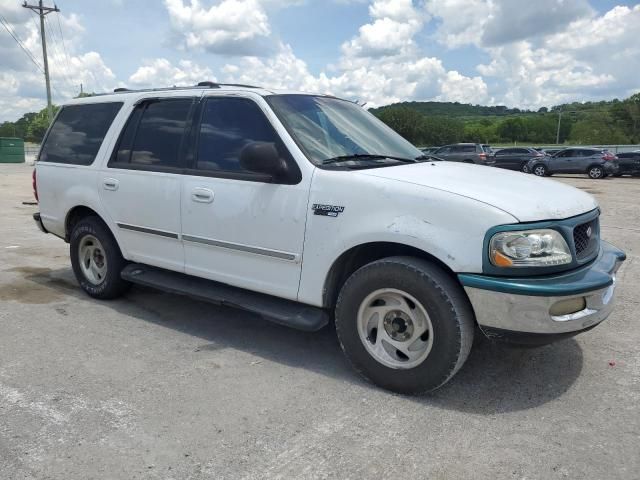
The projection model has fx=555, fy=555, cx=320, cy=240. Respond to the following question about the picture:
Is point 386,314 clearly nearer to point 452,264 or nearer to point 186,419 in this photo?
point 452,264

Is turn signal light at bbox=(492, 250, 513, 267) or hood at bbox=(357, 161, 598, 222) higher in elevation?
hood at bbox=(357, 161, 598, 222)

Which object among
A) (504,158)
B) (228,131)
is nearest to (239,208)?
(228,131)

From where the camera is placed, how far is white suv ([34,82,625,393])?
311 cm

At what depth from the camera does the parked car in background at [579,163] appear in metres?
25.2

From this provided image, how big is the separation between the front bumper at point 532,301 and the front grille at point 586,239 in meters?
0.18

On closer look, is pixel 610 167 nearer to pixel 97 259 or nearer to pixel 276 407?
pixel 97 259

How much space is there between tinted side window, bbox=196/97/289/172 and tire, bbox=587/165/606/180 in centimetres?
2500

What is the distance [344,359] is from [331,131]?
1.69 meters

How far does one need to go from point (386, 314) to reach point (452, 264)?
0.59 meters

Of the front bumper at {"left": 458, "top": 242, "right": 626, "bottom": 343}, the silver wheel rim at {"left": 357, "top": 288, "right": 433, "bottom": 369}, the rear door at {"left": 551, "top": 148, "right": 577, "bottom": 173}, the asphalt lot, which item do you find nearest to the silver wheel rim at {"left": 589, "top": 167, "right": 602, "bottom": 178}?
the rear door at {"left": 551, "top": 148, "right": 577, "bottom": 173}

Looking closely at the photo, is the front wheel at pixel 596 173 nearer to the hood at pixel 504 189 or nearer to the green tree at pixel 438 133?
the hood at pixel 504 189

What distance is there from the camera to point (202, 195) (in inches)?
167

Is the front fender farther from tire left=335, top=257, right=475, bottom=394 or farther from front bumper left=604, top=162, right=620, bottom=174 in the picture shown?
front bumper left=604, top=162, right=620, bottom=174

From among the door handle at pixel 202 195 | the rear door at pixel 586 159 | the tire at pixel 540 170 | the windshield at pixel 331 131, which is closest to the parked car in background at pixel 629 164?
the rear door at pixel 586 159
